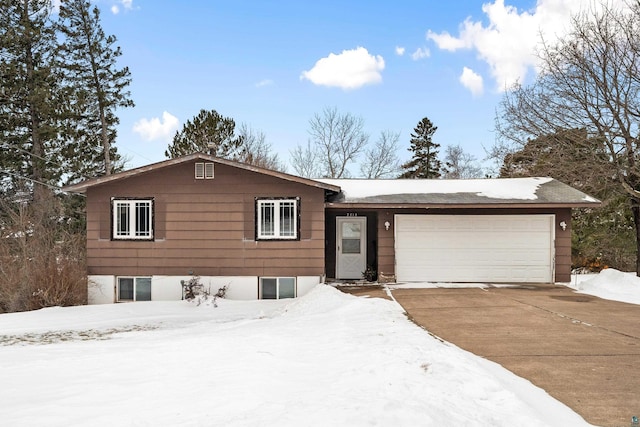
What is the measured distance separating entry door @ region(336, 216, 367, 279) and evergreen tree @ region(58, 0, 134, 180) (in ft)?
52.3

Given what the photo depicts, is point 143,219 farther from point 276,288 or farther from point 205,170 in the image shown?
point 276,288

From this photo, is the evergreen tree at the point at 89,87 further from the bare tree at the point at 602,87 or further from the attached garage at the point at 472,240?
the bare tree at the point at 602,87

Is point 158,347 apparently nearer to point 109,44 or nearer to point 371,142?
point 109,44

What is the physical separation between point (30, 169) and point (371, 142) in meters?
21.7

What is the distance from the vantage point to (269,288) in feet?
36.4

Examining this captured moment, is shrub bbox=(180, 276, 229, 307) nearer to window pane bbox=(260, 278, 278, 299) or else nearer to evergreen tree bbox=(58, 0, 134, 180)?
window pane bbox=(260, 278, 278, 299)

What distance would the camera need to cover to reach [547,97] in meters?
14.6

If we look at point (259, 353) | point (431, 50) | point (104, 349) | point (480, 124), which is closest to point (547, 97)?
point (480, 124)

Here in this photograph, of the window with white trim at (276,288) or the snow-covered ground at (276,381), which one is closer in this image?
the snow-covered ground at (276,381)

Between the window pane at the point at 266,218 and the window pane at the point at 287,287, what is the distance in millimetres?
1302

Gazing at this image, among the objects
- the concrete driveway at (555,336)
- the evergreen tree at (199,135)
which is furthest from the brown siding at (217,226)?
the evergreen tree at (199,135)

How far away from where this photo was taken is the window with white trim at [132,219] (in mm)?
10992

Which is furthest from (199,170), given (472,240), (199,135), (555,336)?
(199,135)

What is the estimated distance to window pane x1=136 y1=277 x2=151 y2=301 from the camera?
36.5 ft
